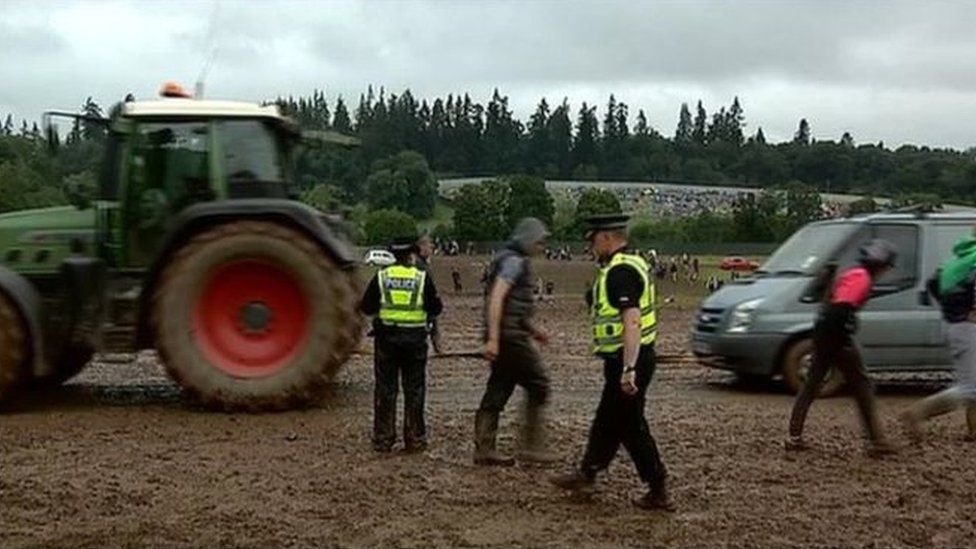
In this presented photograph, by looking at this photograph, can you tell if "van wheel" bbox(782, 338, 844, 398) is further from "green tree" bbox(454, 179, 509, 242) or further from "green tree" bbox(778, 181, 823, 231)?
"green tree" bbox(778, 181, 823, 231)

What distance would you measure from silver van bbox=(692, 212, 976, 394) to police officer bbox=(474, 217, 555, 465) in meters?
4.61

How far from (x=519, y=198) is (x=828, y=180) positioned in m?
62.1

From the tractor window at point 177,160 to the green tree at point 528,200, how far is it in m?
88.9

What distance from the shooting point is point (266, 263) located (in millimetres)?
11562

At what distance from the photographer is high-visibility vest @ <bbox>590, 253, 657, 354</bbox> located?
7.97 meters

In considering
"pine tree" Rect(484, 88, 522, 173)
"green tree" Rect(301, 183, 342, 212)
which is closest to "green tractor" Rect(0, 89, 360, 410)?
"green tree" Rect(301, 183, 342, 212)

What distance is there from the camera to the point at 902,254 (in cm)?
1384

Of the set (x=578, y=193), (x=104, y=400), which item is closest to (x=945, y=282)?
(x=104, y=400)

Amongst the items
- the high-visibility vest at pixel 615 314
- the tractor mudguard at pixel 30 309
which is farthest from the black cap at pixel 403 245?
the tractor mudguard at pixel 30 309

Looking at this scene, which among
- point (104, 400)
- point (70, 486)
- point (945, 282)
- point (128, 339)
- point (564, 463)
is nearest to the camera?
point (70, 486)

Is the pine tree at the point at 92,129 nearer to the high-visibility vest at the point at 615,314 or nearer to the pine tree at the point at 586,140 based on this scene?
the high-visibility vest at the point at 615,314

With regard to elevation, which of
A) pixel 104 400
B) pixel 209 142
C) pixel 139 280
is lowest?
pixel 104 400

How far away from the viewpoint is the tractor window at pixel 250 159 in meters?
12.0

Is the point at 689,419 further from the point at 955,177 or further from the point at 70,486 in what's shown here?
the point at 955,177
